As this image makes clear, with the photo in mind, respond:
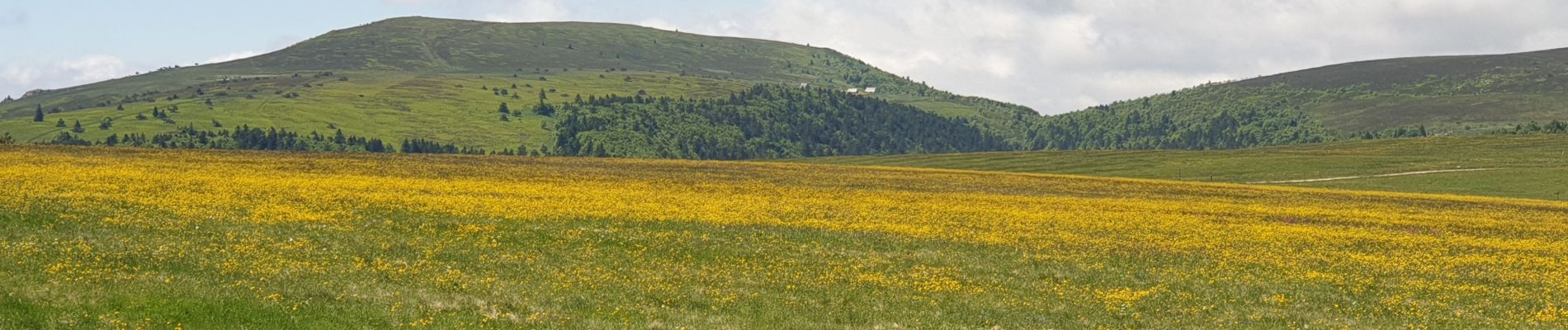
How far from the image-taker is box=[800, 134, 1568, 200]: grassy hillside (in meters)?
114

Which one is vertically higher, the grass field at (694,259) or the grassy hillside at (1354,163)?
the grass field at (694,259)

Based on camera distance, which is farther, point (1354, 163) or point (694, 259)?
point (1354, 163)

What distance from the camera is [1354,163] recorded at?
454 feet

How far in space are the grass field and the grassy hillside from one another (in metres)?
47.2

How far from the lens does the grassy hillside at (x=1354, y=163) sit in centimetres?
11419

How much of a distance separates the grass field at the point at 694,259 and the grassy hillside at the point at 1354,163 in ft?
155

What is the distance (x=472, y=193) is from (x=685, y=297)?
31.2 meters

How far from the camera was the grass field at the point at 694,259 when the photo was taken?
2694 centimetres

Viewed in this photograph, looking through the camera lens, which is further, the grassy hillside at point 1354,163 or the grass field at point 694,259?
the grassy hillside at point 1354,163

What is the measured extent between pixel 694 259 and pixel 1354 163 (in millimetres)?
120999

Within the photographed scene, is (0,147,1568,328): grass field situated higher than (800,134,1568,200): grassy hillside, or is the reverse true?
(0,147,1568,328): grass field

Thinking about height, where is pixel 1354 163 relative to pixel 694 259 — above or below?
below

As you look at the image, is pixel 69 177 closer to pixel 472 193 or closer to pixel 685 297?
pixel 472 193

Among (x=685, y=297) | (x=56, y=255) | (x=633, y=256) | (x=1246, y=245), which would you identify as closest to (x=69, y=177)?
(x=56, y=255)
